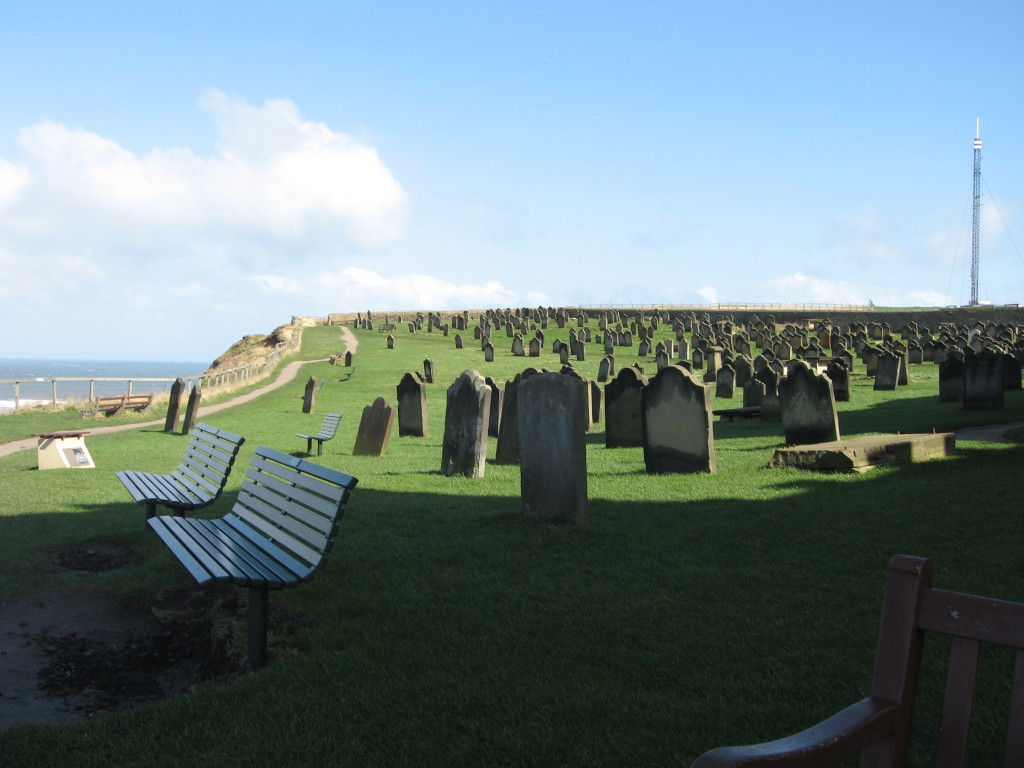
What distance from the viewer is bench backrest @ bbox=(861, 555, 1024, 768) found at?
2328 mm

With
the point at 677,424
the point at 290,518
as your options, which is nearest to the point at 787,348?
the point at 677,424

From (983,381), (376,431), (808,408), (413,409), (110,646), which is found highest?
(983,381)

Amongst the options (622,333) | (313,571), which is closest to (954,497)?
(313,571)

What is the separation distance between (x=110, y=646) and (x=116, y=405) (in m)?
24.7

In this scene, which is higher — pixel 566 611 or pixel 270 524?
pixel 270 524

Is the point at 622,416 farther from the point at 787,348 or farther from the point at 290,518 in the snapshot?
the point at 787,348

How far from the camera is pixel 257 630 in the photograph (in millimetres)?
4980

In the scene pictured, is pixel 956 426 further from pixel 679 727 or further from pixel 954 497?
pixel 679 727

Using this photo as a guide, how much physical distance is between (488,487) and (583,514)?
3149 millimetres

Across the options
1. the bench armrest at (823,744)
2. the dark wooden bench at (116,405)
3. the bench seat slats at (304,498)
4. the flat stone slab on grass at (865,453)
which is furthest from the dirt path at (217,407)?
the bench armrest at (823,744)

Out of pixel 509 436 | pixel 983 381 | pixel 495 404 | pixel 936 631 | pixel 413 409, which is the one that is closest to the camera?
pixel 936 631

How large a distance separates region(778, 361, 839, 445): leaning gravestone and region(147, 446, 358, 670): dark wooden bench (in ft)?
31.1

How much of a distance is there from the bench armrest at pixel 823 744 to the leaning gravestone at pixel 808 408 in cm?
1176

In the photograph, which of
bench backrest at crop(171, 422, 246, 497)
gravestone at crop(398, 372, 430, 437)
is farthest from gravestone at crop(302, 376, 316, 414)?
bench backrest at crop(171, 422, 246, 497)
